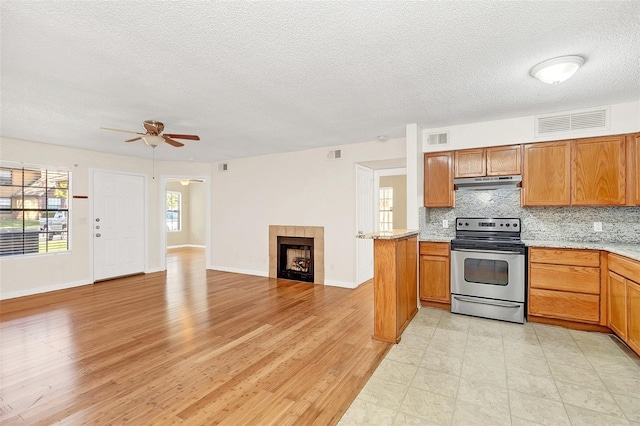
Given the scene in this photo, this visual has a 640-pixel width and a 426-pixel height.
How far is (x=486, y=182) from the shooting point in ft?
13.1

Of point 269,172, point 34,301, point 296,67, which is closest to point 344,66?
point 296,67

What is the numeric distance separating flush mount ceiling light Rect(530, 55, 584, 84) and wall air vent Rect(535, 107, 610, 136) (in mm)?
1392

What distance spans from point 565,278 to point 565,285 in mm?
78

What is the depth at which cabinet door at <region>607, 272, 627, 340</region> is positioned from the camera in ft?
9.36

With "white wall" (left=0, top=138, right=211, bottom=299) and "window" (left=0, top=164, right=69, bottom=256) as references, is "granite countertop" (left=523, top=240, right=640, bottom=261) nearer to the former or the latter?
"white wall" (left=0, top=138, right=211, bottom=299)

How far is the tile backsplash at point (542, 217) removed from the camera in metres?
3.59

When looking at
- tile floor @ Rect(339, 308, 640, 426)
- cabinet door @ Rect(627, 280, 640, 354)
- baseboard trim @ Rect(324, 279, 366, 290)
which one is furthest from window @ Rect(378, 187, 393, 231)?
cabinet door @ Rect(627, 280, 640, 354)

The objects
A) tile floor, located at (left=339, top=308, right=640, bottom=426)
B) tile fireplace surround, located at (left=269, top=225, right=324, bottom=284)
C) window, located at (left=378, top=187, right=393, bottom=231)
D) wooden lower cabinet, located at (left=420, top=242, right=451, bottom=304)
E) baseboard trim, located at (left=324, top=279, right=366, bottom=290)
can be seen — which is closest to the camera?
tile floor, located at (left=339, top=308, right=640, bottom=426)

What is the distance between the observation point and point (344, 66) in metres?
2.51

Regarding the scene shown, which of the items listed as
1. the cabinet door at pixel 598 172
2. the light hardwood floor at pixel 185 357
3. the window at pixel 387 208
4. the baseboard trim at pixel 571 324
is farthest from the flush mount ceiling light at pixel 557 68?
the window at pixel 387 208

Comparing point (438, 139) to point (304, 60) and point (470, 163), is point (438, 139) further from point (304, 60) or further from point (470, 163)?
point (304, 60)

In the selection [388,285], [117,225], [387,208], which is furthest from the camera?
[387,208]

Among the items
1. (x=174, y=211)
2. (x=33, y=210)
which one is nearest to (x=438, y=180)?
(x=33, y=210)

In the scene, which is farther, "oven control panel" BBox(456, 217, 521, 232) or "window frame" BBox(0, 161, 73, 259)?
"window frame" BBox(0, 161, 73, 259)
